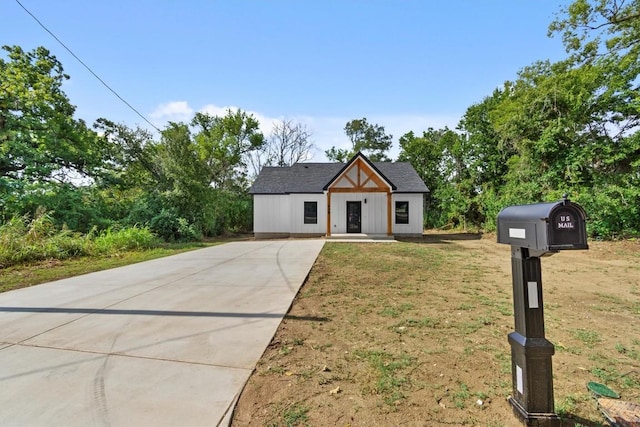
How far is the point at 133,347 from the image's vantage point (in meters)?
3.30

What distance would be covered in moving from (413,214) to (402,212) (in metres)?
0.65

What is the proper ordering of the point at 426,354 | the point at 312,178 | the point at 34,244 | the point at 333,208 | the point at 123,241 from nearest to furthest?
the point at 426,354 < the point at 34,244 < the point at 123,241 < the point at 333,208 < the point at 312,178

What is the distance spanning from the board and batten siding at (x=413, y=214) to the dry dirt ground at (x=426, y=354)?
37.7ft

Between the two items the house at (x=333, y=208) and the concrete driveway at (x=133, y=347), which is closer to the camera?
the concrete driveway at (x=133, y=347)

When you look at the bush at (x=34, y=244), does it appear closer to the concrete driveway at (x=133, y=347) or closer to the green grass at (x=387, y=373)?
the concrete driveway at (x=133, y=347)

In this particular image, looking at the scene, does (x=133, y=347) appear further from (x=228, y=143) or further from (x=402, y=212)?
(x=228, y=143)

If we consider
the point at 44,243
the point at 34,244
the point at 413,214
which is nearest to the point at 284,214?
the point at 413,214

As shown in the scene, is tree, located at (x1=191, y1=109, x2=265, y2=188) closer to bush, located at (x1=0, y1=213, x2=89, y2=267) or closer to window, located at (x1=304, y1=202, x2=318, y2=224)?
window, located at (x1=304, y1=202, x2=318, y2=224)

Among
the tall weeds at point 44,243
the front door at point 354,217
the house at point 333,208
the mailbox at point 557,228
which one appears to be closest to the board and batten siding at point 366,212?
Answer: the house at point 333,208

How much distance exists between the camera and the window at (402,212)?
59.6 feet

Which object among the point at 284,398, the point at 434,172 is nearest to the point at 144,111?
the point at 284,398

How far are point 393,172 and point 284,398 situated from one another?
743 inches

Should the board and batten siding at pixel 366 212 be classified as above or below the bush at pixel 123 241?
above

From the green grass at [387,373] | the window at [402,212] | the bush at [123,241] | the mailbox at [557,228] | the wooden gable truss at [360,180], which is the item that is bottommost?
the green grass at [387,373]
